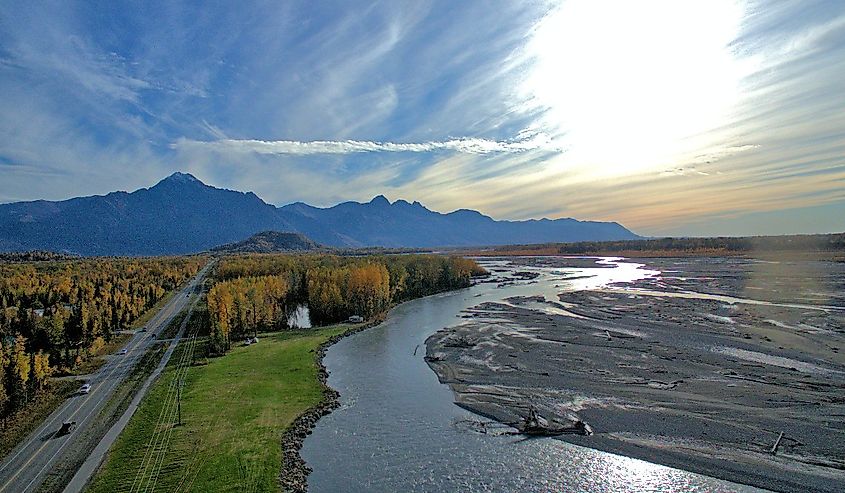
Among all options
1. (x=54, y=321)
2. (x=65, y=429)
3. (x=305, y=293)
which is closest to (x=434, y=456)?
(x=65, y=429)

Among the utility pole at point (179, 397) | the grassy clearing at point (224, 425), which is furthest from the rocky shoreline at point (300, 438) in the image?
the utility pole at point (179, 397)

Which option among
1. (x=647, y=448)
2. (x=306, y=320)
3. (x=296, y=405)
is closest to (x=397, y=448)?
(x=296, y=405)

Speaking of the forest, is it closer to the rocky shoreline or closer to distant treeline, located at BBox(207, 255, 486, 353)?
distant treeline, located at BBox(207, 255, 486, 353)

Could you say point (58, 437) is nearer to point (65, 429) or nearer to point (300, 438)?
point (65, 429)

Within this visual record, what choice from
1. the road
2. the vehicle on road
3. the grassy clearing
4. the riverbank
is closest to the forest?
the road

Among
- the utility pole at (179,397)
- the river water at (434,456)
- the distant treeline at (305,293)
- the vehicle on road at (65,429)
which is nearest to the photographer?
the river water at (434,456)

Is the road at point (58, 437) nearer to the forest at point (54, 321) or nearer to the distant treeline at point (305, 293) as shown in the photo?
the forest at point (54, 321)
